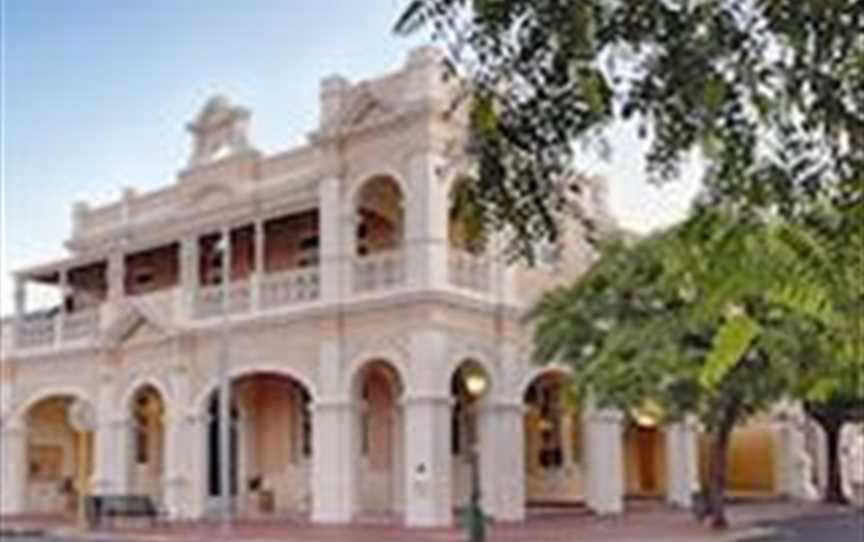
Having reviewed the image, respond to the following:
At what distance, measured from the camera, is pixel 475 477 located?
26500 mm

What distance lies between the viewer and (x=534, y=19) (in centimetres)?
312

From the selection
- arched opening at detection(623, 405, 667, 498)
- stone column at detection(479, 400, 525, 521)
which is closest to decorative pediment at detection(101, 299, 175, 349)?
stone column at detection(479, 400, 525, 521)

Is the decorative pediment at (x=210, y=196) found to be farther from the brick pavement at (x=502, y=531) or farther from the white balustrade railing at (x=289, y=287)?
the brick pavement at (x=502, y=531)

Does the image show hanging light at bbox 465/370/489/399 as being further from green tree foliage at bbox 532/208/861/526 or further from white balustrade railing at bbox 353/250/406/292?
white balustrade railing at bbox 353/250/406/292

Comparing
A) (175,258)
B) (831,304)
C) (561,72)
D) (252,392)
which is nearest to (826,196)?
(831,304)

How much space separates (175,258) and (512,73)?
130ft

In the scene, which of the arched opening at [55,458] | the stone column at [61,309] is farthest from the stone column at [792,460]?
the stone column at [61,309]

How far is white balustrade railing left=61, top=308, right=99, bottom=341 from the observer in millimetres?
41219

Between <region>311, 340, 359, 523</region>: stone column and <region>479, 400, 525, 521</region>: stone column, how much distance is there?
3.07 m

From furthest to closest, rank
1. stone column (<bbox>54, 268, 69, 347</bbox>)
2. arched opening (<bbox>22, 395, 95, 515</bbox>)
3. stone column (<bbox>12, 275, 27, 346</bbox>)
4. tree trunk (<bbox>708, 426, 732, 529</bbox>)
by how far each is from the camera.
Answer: stone column (<bbox>12, 275, 27, 346</bbox>) → arched opening (<bbox>22, 395, 95, 515</bbox>) → stone column (<bbox>54, 268, 69, 347</bbox>) → tree trunk (<bbox>708, 426, 732, 529</bbox>)

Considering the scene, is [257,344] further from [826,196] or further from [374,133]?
[826,196]

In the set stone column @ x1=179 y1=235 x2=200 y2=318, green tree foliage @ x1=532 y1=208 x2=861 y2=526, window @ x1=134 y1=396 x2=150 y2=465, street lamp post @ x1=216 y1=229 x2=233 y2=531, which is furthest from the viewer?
window @ x1=134 y1=396 x2=150 y2=465

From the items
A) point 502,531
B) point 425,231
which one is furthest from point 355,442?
point 425,231

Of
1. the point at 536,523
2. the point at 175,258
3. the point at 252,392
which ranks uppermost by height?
the point at 175,258
